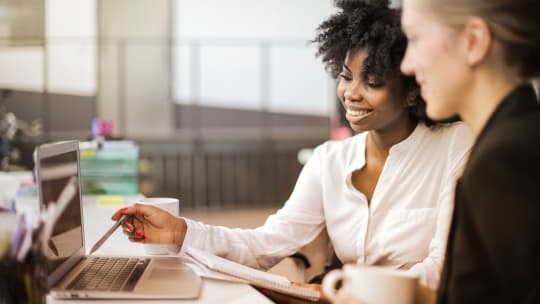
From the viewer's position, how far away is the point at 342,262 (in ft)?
6.64

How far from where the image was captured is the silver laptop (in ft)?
4.39

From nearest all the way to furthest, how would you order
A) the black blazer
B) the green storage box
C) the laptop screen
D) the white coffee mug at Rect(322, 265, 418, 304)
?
the black blazer
the white coffee mug at Rect(322, 265, 418, 304)
the laptop screen
the green storage box

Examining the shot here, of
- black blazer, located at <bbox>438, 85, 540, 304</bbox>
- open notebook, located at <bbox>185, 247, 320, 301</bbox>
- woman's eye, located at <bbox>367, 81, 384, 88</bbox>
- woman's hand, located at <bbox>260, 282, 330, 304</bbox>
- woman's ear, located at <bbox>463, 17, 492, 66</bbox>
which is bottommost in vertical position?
woman's hand, located at <bbox>260, 282, 330, 304</bbox>

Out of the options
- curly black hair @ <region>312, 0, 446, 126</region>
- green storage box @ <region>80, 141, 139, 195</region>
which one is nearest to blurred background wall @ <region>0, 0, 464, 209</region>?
green storage box @ <region>80, 141, 139, 195</region>

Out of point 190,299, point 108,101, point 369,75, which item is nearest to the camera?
point 190,299

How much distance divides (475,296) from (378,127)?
100 cm

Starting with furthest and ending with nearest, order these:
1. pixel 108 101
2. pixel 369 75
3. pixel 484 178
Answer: pixel 108 101
pixel 369 75
pixel 484 178


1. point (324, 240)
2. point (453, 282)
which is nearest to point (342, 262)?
point (324, 240)

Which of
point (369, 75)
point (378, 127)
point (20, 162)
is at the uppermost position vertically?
point (369, 75)

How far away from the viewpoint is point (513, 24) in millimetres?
990

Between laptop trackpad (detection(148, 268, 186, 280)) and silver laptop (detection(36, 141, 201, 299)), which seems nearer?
silver laptop (detection(36, 141, 201, 299))

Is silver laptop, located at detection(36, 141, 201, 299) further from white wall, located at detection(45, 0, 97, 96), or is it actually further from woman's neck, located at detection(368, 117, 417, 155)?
white wall, located at detection(45, 0, 97, 96)

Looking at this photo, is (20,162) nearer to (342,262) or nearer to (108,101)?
(108,101)

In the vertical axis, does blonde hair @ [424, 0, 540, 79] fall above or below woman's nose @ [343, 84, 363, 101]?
above
